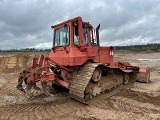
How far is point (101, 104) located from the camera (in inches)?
299

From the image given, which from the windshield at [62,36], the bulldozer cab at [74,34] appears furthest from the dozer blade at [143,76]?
the windshield at [62,36]

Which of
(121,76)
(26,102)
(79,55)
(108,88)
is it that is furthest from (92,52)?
(26,102)

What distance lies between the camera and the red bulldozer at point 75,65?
743 cm

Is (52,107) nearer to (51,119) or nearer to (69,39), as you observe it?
(51,119)

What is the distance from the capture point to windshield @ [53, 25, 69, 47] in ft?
27.4

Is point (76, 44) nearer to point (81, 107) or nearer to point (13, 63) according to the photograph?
point (81, 107)

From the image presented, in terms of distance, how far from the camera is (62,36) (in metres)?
8.67

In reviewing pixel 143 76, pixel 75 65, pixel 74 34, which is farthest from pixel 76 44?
pixel 143 76

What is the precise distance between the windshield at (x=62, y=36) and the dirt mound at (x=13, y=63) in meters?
11.4

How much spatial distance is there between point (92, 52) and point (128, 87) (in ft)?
9.03

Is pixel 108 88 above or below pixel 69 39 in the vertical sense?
below

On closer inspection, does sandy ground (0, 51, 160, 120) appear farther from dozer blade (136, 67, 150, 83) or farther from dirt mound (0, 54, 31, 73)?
dirt mound (0, 54, 31, 73)

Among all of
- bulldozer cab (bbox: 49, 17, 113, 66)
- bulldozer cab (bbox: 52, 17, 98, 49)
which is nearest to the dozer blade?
bulldozer cab (bbox: 49, 17, 113, 66)

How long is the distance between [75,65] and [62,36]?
145 cm
